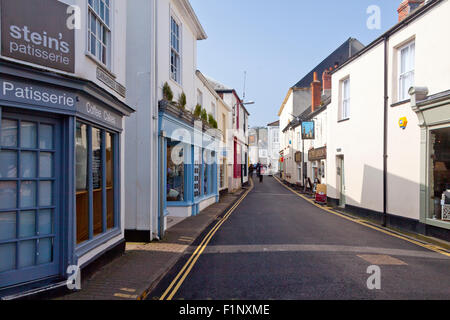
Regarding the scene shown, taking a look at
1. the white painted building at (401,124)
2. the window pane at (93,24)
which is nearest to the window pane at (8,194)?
the window pane at (93,24)

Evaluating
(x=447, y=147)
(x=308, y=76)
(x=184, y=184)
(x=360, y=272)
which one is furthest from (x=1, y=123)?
(x=308, y=76)

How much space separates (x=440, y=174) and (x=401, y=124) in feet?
7.23

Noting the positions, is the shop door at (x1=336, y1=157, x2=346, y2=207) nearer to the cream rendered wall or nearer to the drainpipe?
the cream rendered wall

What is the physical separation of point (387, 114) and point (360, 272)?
8038mm

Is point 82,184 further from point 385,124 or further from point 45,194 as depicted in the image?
point 385,124

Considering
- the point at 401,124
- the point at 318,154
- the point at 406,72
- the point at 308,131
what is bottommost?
the point at 318,154

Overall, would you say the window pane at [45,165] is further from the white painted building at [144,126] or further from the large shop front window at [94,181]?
the white painted building at [144,126]

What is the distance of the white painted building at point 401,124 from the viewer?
9750 millimetres

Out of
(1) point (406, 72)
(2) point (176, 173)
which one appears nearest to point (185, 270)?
(2) point (176, 173)

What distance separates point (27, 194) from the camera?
198 inches

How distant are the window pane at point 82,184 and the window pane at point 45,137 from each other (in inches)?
26.5

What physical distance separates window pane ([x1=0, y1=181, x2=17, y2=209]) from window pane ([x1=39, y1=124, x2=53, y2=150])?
73cm

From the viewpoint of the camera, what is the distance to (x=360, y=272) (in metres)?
6.21
